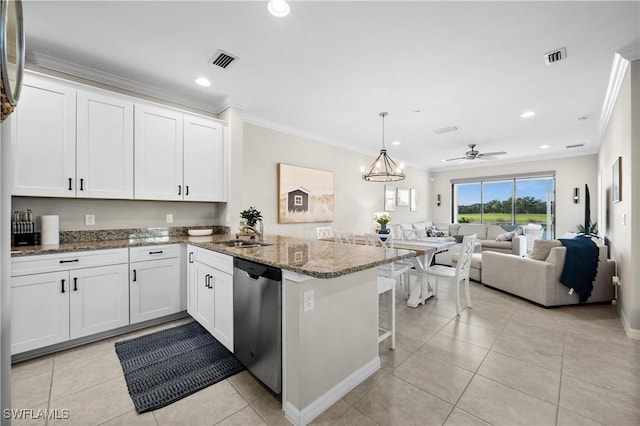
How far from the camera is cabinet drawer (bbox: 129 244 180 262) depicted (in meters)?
2.75

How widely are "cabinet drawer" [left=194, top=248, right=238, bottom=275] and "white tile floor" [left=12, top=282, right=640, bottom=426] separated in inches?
33.3

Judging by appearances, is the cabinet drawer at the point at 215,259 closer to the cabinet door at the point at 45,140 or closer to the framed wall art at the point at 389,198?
the cabinet door at the point at 45,140

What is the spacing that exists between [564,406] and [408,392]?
97 cm

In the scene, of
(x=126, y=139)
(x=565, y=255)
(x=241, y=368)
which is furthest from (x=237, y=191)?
(x=565, y=255)

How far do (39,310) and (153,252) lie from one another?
929 mm

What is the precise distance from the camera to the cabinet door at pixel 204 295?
2.50m

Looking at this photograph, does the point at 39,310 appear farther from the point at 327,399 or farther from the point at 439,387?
the point at 439,387

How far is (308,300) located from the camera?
5.30 ft

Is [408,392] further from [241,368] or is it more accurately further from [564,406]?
[241,368]

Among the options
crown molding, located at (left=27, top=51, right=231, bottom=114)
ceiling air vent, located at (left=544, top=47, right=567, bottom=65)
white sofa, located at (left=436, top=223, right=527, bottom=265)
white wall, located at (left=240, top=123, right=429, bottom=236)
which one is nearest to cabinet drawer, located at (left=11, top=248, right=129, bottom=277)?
white wall, located at (left=240, top=123, right=429, bottom=236)

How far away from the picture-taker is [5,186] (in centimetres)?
89

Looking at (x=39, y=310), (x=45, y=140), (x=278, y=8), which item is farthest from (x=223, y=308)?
(x=278, y=8)

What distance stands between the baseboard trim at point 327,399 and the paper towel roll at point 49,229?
2.72 metres

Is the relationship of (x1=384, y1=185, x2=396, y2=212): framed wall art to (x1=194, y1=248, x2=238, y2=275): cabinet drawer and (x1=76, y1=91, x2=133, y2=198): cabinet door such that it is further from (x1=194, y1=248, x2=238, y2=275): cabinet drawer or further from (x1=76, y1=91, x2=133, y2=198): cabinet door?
(x1=76, y1=91, x2=133, y2=198): cabinet door
